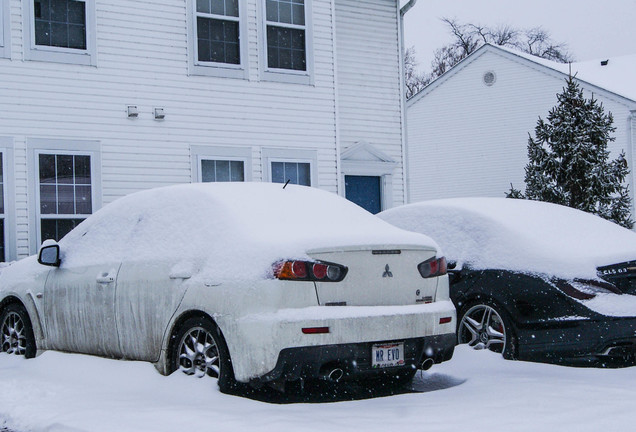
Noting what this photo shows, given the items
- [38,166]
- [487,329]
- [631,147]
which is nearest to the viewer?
[487,329]

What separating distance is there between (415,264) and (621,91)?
A: 2506 cm

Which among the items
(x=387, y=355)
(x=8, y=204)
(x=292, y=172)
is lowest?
(x=387, y=355)

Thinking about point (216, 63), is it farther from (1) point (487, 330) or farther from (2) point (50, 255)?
→ (1) point (487, 330)

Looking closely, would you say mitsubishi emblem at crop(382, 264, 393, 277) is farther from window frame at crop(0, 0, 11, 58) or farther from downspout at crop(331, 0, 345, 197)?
downspout at crop(331, 0, 345, 197)

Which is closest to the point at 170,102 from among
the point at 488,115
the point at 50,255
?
the point at 50,255

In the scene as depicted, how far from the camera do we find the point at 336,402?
19.1 feet

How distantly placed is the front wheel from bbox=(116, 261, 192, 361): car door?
2676mm

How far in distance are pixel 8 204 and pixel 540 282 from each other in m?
7.66

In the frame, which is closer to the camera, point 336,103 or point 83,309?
point 83,309

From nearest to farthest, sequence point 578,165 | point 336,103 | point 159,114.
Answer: point 159,114 → point 336,103 → point 578,165

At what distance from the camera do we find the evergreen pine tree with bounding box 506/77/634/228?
18453 millimetres

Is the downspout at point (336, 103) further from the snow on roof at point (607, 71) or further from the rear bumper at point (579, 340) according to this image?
the snow on roof at point (607, 71)

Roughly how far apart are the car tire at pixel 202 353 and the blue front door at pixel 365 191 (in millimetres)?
9940

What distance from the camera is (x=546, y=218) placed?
793cm
